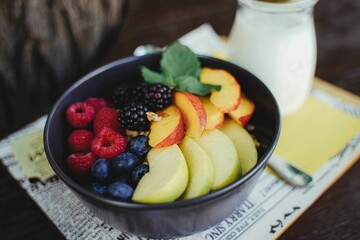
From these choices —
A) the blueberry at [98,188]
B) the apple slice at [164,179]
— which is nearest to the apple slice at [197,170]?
the apple slice at [164,179]

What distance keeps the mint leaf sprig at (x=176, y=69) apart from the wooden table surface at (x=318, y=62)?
11.2 inches

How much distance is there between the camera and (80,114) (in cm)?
66

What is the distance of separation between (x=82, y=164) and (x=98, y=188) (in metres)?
0.07

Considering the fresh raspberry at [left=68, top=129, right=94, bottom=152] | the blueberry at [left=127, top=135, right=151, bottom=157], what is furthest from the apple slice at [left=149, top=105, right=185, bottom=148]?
the fresh raspberry at [left=68, top=129, right=94, bottom=152]

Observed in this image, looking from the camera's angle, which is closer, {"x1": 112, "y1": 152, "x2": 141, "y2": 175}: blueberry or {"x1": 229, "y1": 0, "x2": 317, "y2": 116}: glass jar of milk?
{"x1": 112, "y1": 152, "x2": 141, "y2": 175}: blueberry

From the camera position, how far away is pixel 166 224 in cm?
51

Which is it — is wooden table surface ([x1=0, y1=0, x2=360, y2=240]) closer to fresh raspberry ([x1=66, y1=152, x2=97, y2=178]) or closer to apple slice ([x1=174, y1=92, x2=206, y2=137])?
fresh raspberry ([x1=66, y1=152, x2=97, y2=178])

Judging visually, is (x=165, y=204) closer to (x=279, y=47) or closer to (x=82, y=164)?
(x=82, y=164)

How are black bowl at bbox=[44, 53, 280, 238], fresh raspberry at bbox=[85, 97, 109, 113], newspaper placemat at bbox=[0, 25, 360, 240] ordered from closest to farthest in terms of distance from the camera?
black bowl at bbox=[44, 53, 280, 238] → newspaper placemat at bbox=[0, 25, 360, 240] → fresh raspberry at bbox=[85, 97, 109, 113]

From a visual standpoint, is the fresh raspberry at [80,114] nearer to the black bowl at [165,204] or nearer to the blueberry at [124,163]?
the black bowl at [165,204]

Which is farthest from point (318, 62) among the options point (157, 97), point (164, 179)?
point (164, 179)

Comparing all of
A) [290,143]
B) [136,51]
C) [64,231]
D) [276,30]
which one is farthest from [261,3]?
[64,231]

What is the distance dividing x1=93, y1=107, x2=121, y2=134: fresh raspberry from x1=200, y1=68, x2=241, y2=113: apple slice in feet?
0.56

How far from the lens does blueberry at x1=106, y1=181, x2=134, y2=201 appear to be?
20.2 inches
